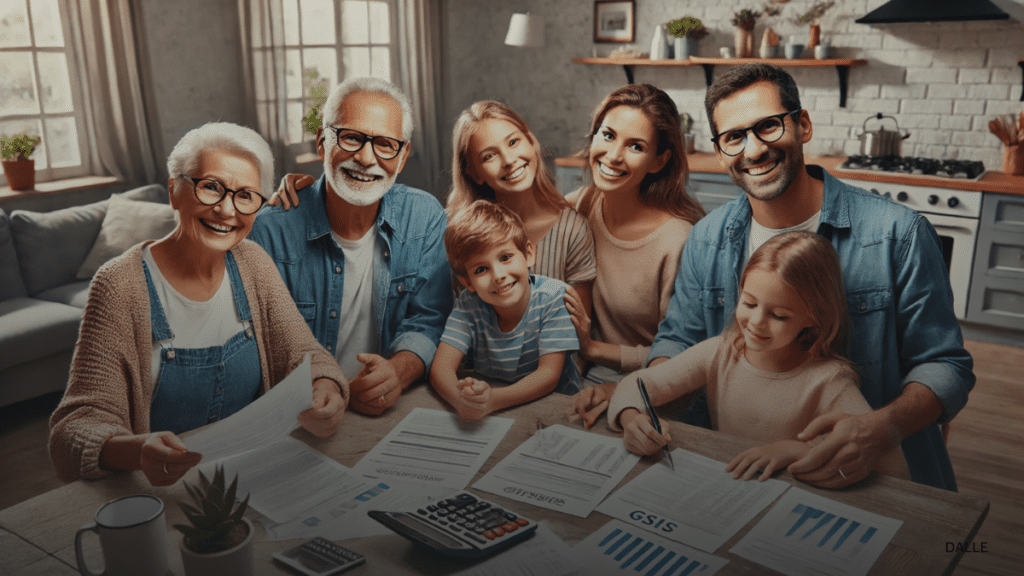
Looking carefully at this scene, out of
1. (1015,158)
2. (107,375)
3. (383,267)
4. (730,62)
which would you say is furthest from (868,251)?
(730,62)

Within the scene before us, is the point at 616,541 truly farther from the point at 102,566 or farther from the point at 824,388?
the point at 102,566

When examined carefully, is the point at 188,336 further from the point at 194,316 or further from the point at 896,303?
the point at 896,303

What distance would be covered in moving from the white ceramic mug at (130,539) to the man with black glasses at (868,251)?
1165 millimetres

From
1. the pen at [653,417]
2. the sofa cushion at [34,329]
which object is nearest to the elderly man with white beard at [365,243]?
the pen at [653,417]

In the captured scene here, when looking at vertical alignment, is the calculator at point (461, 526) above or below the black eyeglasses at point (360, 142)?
below

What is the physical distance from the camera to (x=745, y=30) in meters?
4.98

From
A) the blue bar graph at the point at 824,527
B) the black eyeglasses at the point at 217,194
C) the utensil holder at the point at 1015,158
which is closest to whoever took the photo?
the blue bar graph at the point at 824,527

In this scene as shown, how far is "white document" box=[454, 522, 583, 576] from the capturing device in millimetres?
1071

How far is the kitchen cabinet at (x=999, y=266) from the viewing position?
3895mm

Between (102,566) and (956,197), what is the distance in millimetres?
4163

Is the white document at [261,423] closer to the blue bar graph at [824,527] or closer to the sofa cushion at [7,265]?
the blue bar graph at [824,527]

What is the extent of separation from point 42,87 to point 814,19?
4478 millimetres

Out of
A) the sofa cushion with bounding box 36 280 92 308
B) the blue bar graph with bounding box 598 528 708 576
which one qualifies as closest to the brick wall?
the sofa cushion with bounding box 36 280 92 308

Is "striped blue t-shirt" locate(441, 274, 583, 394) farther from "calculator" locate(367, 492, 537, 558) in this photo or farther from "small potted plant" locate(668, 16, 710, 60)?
"small potted plant" locate(668, 16, 710, 60)
